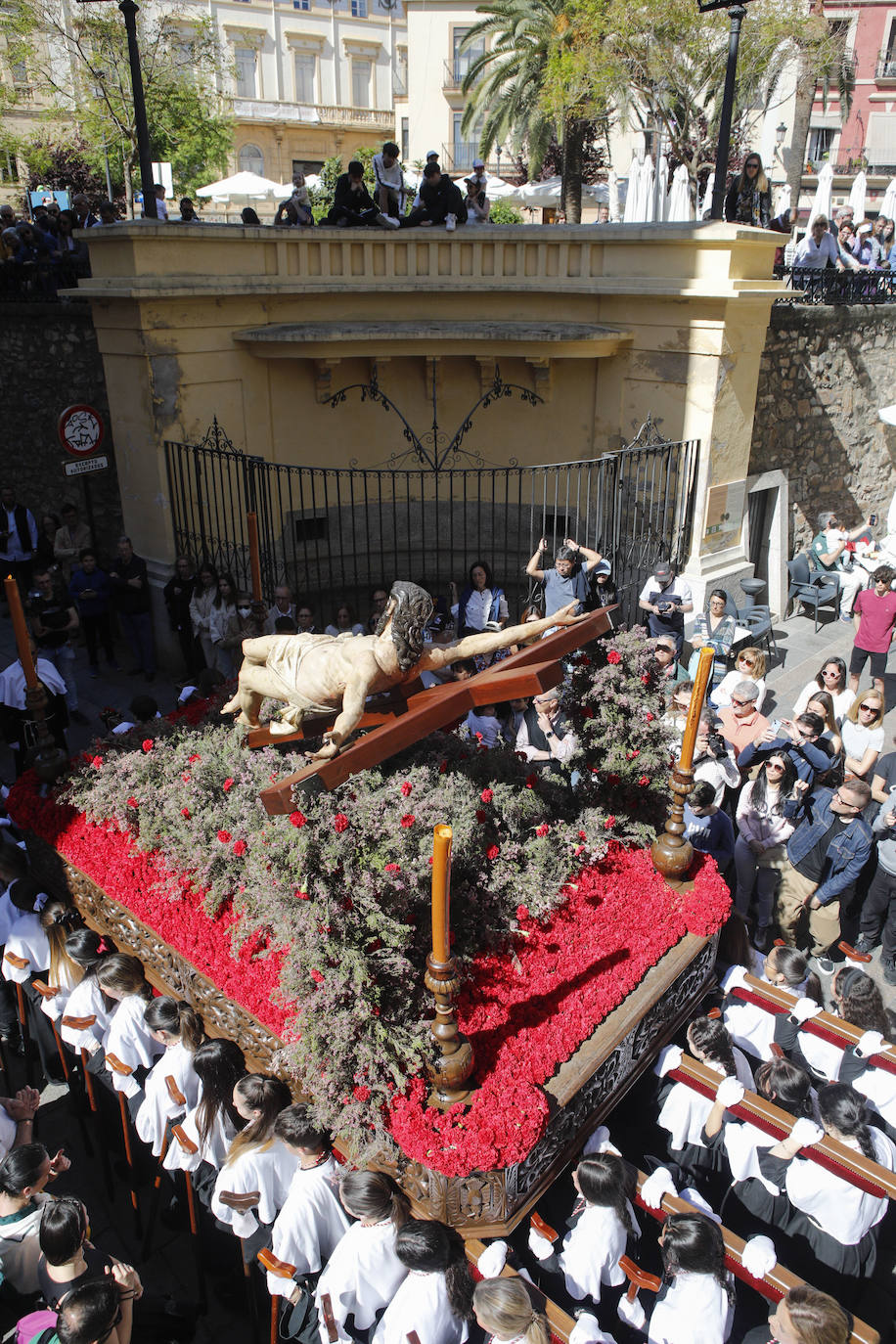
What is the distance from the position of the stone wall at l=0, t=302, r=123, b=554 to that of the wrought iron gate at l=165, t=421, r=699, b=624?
1860mm

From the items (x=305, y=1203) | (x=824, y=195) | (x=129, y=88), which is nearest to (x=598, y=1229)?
(x=305, y=1203)

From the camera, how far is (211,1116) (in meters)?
4.24

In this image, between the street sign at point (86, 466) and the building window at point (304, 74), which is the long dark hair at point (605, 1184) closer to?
the street sign at point (86, 466)

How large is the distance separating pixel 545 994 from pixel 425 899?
706 millimetres

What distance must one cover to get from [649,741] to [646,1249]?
2502mm

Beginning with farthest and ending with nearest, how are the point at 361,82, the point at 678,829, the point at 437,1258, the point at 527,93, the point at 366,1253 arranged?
the point at 361,82 → the point at 527,93 → the point at 678,829 → the point at 366,1253 → the point at 437,1258

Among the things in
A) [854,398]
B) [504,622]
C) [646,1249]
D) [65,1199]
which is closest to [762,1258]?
[646,1249]

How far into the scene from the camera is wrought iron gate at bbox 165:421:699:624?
9.55 meters

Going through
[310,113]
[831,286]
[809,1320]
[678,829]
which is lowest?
[809,1320]

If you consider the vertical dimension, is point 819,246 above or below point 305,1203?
above

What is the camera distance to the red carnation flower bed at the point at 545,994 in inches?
142

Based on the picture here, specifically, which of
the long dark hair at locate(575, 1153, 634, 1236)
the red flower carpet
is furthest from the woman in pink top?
the long dark hair at locate(575, 1153, 634, 1236)

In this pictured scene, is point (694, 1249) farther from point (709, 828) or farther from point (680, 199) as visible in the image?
point (680, 199)

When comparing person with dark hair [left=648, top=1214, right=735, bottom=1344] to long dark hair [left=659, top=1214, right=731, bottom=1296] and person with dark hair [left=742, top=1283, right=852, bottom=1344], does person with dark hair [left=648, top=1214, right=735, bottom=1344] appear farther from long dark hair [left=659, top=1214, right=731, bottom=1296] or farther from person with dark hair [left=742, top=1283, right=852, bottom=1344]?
person with dark hair [left=742, top=1283, right=852, bottom=1344]
